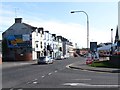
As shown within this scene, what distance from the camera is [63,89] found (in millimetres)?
17359

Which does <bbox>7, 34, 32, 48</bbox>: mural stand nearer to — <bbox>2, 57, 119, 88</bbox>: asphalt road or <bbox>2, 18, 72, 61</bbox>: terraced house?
<bbox>2, 18, 72, 61</bbox>: terraced house

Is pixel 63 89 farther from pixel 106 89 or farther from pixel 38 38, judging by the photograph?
pixel 38 38

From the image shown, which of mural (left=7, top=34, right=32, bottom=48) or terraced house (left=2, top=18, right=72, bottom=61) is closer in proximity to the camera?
terraced house (left=2, top=18, right=72, bottom=61)

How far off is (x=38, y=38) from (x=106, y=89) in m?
91.0

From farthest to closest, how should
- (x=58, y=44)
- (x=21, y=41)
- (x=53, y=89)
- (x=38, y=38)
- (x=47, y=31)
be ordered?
1. (x=58, y=44)
2. (x=47, y=31)
3. (x=38, y=38)
4. (x=21, y=41)
5. (x=53, y=89)

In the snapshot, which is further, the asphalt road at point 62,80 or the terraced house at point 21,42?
the terraced house at point 21,42

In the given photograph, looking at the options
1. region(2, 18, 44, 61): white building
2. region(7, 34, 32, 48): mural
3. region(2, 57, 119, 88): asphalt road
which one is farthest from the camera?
region(7, 34, 32, 48): mural

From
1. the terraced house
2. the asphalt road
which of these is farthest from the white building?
the asphalt road

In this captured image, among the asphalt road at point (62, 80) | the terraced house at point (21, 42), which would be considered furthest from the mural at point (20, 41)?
the asphalt road at point (62, 80)

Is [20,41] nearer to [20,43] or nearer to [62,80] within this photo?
[20,43]

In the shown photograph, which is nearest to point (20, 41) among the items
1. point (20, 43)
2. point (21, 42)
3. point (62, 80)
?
point (21, 42)

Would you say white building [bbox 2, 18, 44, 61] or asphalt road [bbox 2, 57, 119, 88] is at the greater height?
white building [bbox 2, 18, 44, 61]

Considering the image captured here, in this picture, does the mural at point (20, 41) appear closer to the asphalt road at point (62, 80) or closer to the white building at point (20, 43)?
the white building at point (20, 43)

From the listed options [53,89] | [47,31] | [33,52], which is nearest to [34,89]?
[53,89]
